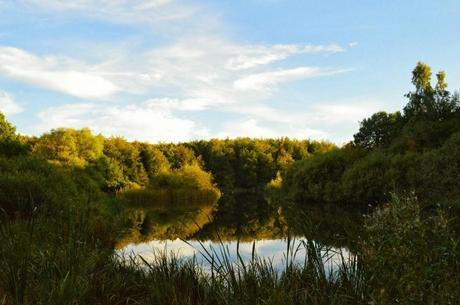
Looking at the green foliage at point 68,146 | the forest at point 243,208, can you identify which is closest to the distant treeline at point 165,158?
the green foliage at point 68,146

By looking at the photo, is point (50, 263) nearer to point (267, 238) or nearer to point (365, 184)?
point (267, 238)

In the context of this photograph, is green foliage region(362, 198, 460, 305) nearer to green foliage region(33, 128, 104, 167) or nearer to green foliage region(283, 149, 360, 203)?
green foliage region(283, 149, 360, 203)

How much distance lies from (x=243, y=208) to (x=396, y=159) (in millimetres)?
10508

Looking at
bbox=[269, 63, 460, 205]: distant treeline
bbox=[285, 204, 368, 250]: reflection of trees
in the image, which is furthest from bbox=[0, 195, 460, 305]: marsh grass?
bbox=[269, 63, 460, 205]: distant treeline

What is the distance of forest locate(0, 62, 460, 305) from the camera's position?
198 inches

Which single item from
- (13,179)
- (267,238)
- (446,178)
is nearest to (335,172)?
(446,178)

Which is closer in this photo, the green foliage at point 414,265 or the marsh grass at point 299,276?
the green foliage at point 414,265

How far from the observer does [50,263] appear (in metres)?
5.56

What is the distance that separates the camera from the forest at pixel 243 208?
16.5 ft

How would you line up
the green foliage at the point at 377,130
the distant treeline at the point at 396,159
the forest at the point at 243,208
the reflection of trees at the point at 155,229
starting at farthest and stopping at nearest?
1. the green foliage at the point at 377,130
2. the distant treeline at the point at 396,159
3. the reflection of trees at the point at 155,229
4. the forest at the point at 243,208

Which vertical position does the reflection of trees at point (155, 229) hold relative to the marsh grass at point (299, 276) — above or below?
below

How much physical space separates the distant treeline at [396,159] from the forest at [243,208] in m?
0.08

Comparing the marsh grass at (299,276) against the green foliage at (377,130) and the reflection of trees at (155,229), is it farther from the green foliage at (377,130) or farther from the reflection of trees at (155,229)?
the green foliage at (377,130)

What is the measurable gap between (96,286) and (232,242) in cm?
982
